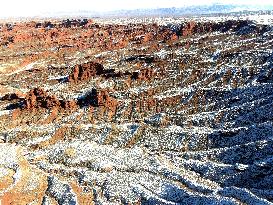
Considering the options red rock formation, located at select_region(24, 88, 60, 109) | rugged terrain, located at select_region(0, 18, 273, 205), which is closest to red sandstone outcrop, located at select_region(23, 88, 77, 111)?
red rock formation, located at select_region(24, 88, 60, 109)

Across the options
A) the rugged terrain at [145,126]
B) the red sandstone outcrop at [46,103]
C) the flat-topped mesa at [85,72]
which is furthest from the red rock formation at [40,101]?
the flat-topped mesa at [85,72]

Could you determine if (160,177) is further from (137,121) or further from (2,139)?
(2,139)

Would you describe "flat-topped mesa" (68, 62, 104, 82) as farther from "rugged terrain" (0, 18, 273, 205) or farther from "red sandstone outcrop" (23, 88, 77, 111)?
"red sandstone outcrop" (23, 88, 77, 111)

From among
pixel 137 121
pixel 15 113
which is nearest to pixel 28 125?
pixel 15 113

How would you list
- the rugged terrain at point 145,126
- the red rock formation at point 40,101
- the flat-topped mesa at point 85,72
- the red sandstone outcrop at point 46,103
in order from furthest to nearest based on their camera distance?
the flat-topped mesa at point 85,72
the red rock formation at point 40,101
the red sandstone outcrop at point 46,103
the rugged terrain at point 145,126

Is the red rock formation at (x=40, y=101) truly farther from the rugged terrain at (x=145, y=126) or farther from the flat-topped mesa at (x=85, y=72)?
the flat-topped mesa at (x=85, y=72)
